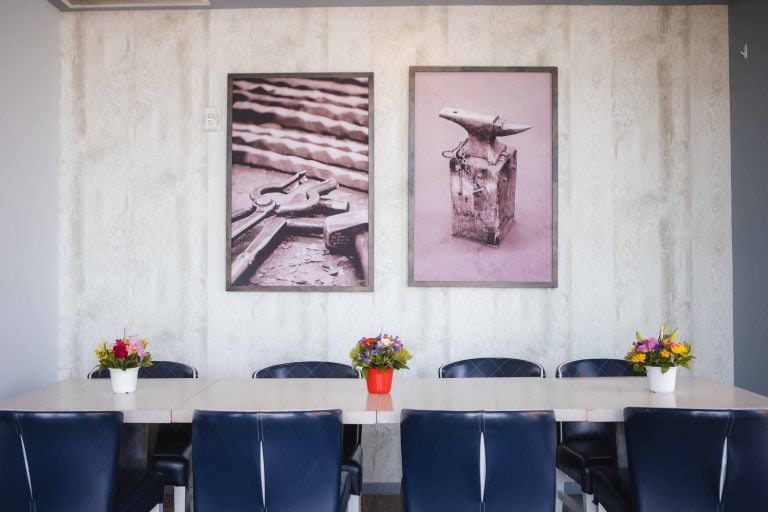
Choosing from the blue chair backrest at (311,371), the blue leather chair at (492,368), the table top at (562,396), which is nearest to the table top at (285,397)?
the table top at (562,396)

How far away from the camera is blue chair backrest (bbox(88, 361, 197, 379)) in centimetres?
345

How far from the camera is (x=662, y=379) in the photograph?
2.75m

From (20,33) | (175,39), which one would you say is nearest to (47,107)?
(20,33)

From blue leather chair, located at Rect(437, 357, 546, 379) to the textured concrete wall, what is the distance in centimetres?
57

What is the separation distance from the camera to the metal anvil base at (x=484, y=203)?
13.3ft

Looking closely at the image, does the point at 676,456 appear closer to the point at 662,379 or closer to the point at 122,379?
the point at 662,379

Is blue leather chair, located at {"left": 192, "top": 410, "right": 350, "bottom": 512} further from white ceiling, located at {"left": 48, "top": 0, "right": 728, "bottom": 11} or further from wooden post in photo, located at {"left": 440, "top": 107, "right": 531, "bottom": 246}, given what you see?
white ceiling, located at {"left": 48, "top": 0, "right": 728, "bottom": 11}

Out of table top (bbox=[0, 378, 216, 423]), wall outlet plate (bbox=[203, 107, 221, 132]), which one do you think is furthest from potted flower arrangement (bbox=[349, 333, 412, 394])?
wall outlet plate (bbox=[203, 107, 221, 132])

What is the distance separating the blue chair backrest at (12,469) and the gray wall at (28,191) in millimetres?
1756

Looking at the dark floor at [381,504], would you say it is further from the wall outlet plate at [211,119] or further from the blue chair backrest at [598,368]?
the wall outlet plate at [211,119]

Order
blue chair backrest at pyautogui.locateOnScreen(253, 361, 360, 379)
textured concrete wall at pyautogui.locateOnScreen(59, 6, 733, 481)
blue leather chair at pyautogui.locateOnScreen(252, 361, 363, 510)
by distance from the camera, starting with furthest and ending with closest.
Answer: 1. textured concrete wall at pyautogui.locateOnScreen(59, 6, 733, 481)
2. blue chair backrest at pyautogui.locateOnScreen(253, 361, 360, 379)
3. blue leather chair at pyautogui.locateOnScreen(252, 361, 363, 510)

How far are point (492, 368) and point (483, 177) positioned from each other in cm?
136

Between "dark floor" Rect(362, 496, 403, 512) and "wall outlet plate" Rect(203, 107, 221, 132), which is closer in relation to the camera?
"dark floor" Rect(362, 496, 403, 512)

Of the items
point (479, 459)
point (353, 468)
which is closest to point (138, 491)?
point (353, 468)
